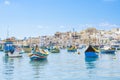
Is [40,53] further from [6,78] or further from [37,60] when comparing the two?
[6,78]

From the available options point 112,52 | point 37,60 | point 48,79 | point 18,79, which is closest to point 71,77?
point 48,79

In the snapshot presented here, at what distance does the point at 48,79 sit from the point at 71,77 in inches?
101

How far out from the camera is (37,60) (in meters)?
63.1

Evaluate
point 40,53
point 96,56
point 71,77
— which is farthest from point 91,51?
point 71,77

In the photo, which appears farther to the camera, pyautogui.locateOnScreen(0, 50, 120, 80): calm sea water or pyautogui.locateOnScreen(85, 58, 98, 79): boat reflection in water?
pyautogui.locateOnScreen(85, 58, 98, 79): boat reflection in water

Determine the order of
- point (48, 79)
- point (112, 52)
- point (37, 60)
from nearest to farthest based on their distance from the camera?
point (48, 79) → point (37, 60) → point (112, 52)

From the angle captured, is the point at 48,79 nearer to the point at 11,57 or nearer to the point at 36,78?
the point at 36,78

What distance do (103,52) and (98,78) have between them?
69.8 meters

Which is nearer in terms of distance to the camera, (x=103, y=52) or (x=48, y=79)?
(x=48, y=79)

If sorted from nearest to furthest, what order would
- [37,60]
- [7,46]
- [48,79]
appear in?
[48,79] → [37,60] → [7,46]

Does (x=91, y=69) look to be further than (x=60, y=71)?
Yes

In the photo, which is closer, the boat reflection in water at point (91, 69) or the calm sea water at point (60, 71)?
the calm sea water at point (60, 71)

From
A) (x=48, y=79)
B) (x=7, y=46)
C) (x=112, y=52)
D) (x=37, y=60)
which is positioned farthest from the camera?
(x=112, y=52)

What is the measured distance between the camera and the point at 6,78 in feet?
113
